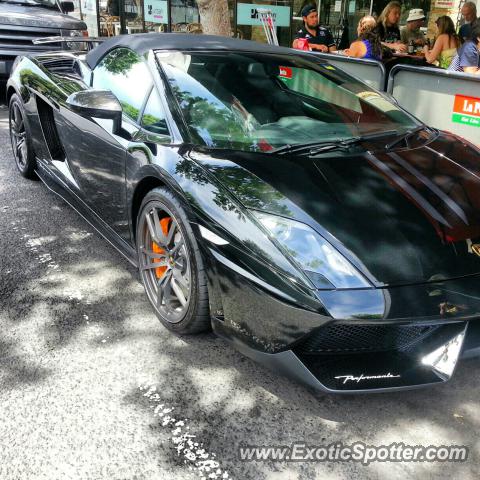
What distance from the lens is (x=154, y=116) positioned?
3.03m

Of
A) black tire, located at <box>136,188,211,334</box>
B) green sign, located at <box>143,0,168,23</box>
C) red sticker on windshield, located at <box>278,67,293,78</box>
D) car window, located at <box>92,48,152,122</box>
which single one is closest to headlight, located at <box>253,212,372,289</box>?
black tire, located at <box>136,188,211,334</box>

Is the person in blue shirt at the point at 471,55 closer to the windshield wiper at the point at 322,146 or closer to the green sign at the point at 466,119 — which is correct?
the green sign at the point at 466,119

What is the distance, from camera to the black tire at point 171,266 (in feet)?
8.45

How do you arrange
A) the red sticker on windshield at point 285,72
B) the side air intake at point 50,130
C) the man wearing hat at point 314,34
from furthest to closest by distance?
the man wearing hat at point 314,34 → the side air intake at point 50,130 → the red sticker on windshield at point 285,72

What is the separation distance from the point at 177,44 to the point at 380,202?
1644 millimetres

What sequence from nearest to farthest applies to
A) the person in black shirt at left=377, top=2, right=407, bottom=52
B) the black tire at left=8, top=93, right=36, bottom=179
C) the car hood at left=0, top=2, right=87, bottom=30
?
the black tire at left=8, top=93, right=36, bottom=179 → the person in black shirt at left=377, top=2, right=407, bottom=52 → the car hood at left=0, top=2, right=87, bottom=30

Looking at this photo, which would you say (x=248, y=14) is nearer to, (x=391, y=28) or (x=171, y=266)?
(x=391, y=28)

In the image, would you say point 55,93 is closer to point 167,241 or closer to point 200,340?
point 167,241

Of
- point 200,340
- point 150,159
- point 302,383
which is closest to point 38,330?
point 200,340

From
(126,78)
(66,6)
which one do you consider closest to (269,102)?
(126,78)

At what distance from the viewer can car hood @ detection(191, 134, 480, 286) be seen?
7.40ft

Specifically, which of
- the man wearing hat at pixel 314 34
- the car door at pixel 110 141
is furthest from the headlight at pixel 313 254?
the man wearing hat at pixel 314 34
